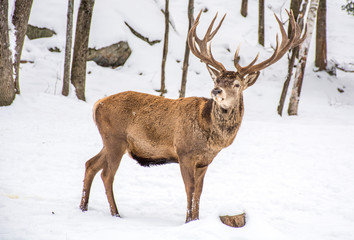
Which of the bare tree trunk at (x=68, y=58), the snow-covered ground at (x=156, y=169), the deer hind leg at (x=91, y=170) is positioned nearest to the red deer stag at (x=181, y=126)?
the deer hind leg at (x=91, y=170)

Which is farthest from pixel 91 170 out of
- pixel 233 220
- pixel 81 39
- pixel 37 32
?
pixel 37 32

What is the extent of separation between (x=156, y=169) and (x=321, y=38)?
12650mm

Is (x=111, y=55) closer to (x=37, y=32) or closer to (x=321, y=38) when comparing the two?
(x=37, y=32)

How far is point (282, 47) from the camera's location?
5.07 metres

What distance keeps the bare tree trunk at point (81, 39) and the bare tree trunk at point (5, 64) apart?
9.27 ft

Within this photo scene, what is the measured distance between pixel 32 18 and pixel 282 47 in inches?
Answer: 560

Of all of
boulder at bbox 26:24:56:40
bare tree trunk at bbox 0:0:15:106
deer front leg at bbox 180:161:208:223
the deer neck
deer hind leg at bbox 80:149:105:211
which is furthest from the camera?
boulder at bbox 26:24:56:40

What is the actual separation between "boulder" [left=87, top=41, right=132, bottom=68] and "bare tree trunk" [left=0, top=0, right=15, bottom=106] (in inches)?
288

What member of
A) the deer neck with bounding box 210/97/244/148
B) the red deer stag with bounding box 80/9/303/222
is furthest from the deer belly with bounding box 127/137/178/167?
the deer neck with bounding box 210/97/244/148

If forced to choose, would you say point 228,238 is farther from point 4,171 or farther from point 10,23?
point 10,23

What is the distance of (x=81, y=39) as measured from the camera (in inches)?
480

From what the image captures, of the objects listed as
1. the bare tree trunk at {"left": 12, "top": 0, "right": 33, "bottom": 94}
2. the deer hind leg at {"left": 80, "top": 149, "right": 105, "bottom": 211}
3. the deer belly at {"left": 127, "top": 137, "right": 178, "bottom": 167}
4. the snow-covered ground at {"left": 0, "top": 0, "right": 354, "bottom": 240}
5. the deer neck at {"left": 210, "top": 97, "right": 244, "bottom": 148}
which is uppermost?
the bare tree trunk at {"left": 12, "top": 0, "right": 33, "bottom": 94}

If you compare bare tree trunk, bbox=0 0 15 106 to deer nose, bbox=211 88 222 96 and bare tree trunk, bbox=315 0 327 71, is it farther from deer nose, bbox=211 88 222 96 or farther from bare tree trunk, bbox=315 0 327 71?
bare tree trunk, bbox=315 0 327 71

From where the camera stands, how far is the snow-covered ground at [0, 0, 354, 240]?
409cm
